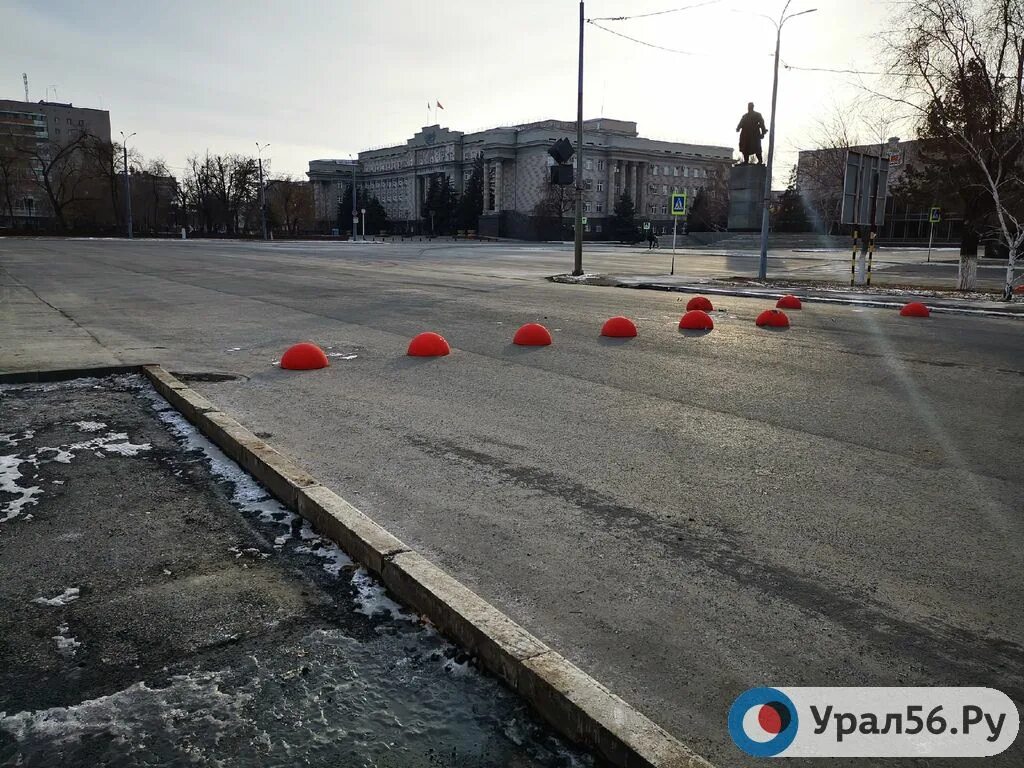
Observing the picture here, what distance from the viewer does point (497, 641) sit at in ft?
9.37

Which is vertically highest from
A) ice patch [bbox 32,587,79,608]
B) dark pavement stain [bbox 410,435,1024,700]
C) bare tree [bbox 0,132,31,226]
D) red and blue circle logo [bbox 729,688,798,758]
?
bare tree [bbox 0,132,31,226]

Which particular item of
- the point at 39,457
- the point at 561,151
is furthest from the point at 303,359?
the point at 561,151

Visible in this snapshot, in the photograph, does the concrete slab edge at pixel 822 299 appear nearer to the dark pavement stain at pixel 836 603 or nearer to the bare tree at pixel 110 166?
the dark pavement stain at pixel 836 603

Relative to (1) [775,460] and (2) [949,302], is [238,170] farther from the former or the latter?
(1) [775,460]

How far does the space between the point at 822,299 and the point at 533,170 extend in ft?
339

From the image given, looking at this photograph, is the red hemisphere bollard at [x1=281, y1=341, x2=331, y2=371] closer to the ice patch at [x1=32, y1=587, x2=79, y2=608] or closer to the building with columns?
the ice patch at [x1=32, y1=587, x2=79, y2=608]

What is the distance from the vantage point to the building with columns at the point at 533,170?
388ft

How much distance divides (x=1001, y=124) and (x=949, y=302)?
7.17 m

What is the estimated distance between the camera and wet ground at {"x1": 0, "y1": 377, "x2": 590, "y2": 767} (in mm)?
2506

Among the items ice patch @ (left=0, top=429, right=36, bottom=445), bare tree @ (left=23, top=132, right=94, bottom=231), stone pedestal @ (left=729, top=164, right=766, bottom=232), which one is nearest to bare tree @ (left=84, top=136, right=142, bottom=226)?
bare tree @ (left=23, top=132, right=94, bottom=231)

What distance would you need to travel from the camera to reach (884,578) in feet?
12.0

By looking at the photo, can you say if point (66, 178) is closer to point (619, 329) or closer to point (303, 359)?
point (619, 329)

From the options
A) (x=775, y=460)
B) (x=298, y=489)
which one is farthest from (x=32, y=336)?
(x=775, y=460)

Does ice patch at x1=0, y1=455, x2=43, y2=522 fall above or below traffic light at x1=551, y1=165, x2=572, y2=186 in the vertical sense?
below
